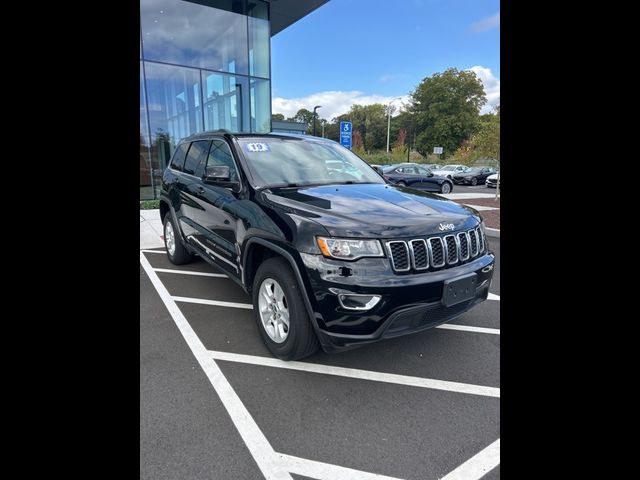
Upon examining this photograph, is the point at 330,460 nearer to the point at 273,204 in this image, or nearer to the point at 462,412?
the point at 462,412

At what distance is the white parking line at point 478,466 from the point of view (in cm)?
198

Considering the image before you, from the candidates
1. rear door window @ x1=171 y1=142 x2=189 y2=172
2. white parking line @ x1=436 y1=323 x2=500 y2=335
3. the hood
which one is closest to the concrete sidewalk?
rear door window @ x1=171 y1=142 x2=189 y2=172

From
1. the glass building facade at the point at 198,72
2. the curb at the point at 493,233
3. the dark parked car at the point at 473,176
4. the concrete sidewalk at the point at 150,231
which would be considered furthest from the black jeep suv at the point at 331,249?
the dark parked car at the point at 473,176

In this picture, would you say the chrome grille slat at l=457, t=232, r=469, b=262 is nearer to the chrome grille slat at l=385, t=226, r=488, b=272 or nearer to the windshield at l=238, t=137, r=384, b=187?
the chrome grille slat at l=385, t=226, r=488, b=272

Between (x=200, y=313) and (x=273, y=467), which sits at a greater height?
(x=200, y=313)

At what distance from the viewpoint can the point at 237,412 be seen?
2.45 meters

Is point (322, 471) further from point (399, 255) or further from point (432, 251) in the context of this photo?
point (432, 251)

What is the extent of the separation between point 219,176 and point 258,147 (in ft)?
1.93

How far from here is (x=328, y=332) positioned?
252 cm

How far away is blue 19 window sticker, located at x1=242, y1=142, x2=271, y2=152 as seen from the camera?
12.2 feet

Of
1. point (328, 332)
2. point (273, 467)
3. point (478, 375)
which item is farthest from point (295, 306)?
point (478, 375)

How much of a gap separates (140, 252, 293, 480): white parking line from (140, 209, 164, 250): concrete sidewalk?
3.76 m

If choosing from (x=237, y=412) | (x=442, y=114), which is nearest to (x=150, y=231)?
(x=237, y=412)
